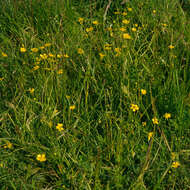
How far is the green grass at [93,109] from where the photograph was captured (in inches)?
64.2

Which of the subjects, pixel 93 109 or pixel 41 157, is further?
pixel 93 109

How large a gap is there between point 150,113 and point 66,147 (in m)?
0.64

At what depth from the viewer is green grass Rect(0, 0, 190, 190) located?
1.63 metres

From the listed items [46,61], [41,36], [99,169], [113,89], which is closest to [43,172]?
[99,169]

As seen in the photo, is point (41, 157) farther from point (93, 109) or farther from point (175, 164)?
point (175, 164)

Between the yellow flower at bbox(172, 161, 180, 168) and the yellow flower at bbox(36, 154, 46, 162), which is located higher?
the yellow flower at bbox(36, 154, 46, 162)

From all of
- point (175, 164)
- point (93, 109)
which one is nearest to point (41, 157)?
point (93, 109)

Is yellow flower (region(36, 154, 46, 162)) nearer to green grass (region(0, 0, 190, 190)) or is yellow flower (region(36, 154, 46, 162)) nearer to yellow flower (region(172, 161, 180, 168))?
green grass (region(0, 0, 190, 190))

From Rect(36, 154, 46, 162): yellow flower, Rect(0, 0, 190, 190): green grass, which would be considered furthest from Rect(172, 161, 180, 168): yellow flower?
Rect(36, 154, 46, 162): yellow flower

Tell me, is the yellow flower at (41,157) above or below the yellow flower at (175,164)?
above

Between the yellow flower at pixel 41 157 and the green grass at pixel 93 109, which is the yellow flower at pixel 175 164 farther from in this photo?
the yellow flower at pixel 41 157

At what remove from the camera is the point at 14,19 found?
9.34 ft

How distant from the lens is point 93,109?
6.41 feet

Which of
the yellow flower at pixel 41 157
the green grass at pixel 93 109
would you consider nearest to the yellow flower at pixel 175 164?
the green grass at pixel 93 109
